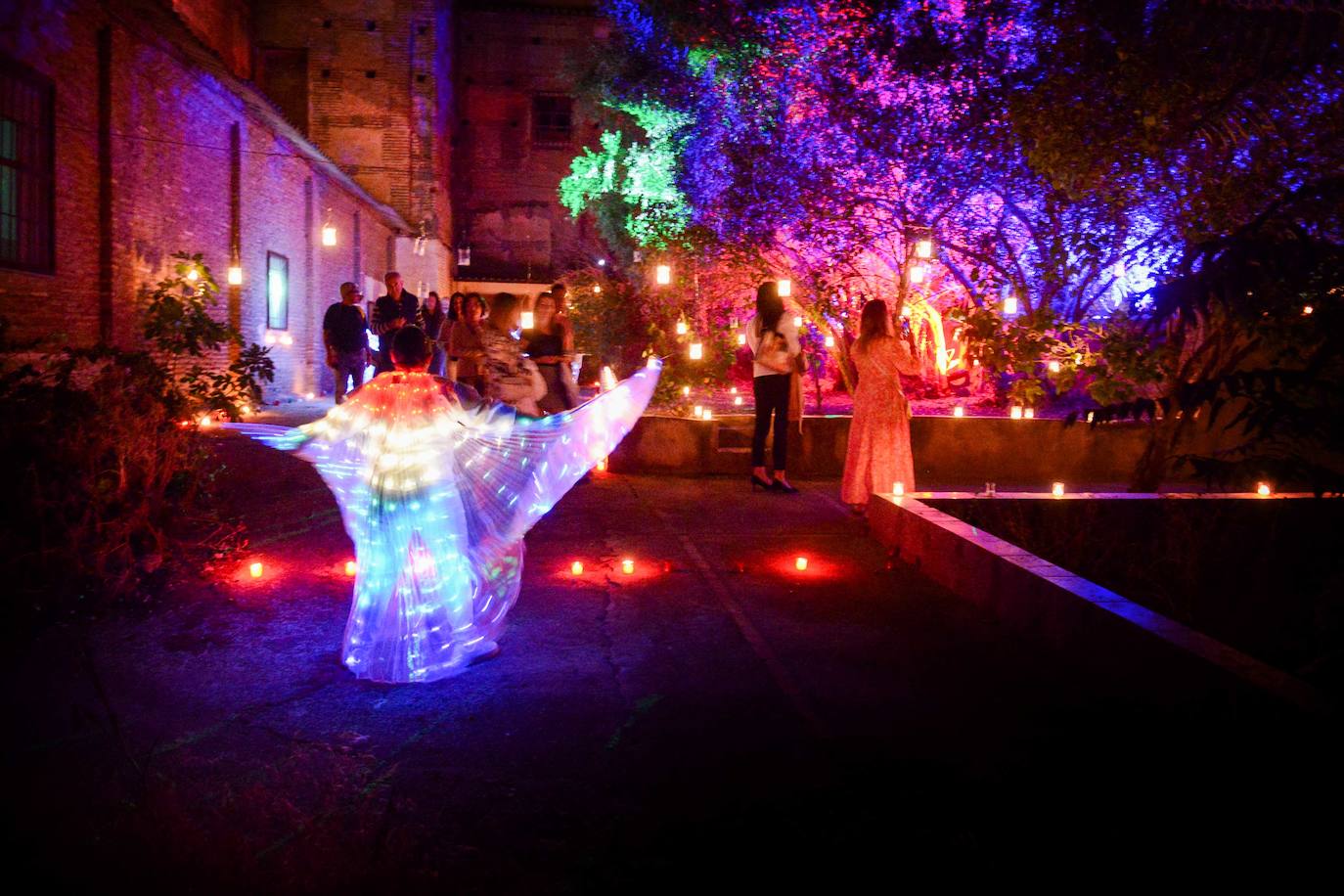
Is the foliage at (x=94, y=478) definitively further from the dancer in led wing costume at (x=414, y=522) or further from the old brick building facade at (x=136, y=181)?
the dancer in led wing costume at (x=414, y=522)

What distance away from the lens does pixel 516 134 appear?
39969mm

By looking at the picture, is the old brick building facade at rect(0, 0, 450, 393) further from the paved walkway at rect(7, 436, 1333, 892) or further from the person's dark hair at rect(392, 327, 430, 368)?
the paved walkway at rect(7, 436, 1333, 892)

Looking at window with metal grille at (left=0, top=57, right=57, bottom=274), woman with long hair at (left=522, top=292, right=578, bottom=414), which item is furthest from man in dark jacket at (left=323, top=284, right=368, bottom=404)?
woman with long hair at (left=522, top=292, right=578, bottom=414)

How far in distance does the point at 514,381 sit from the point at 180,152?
9356mm

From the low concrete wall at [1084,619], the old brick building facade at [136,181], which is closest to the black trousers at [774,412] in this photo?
the low concrete wall at [1084,619]

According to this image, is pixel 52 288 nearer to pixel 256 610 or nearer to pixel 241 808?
pixel 256 610

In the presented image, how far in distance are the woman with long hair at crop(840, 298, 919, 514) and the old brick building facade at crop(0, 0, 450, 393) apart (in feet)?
21.6

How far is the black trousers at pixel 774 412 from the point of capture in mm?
10648

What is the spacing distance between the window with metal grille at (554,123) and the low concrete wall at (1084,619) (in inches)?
1388

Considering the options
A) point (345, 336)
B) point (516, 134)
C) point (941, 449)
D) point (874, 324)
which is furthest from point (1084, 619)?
point (516, 134)

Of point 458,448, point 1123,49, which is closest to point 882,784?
point 458,448

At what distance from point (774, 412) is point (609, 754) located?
24.1 feet

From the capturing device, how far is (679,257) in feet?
49.9

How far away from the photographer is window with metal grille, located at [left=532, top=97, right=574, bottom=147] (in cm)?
4012
